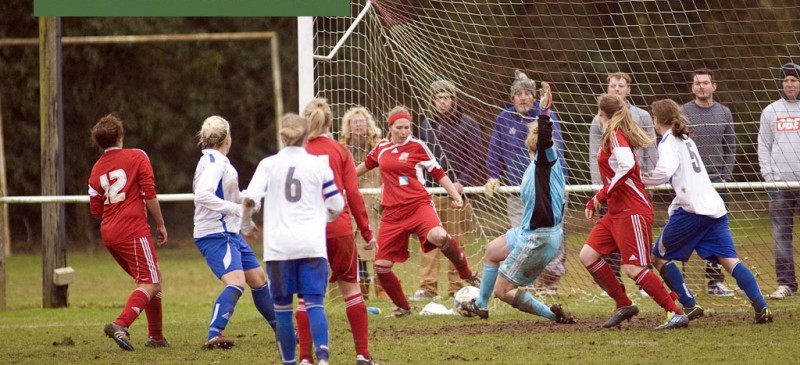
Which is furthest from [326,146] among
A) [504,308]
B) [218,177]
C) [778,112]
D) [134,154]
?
[778,112]

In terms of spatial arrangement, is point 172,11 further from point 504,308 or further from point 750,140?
point 750,140

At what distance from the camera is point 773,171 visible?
10.3 m

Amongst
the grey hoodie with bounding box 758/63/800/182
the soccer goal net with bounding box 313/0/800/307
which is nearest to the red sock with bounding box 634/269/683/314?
the soccer goal net with bounding box 313/0/800/307

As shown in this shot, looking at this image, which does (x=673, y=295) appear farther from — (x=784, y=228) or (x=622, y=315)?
(x=784, y=228)

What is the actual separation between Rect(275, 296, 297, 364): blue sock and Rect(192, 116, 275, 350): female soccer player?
1293 mm

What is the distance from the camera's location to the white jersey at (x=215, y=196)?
7625 millimetres

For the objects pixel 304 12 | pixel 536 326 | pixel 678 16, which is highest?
pixel 678 16

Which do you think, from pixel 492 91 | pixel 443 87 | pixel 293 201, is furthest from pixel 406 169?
pixel 492 91

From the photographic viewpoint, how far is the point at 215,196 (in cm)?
770

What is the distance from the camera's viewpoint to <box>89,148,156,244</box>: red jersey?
8.05 m

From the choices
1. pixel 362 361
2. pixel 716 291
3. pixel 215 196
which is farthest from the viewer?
pixel 716 291

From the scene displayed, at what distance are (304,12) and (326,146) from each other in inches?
122

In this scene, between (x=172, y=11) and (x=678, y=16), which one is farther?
(x=678, y=16)

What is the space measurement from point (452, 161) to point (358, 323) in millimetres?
4622
